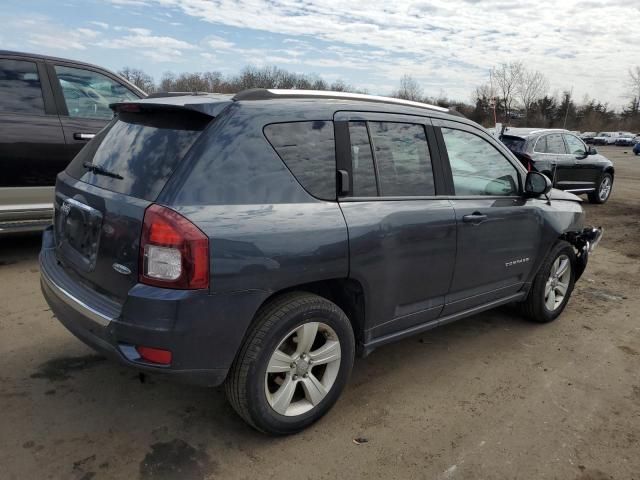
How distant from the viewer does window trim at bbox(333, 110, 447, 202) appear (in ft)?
9.41

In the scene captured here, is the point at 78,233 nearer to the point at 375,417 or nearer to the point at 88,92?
the point at 375,417

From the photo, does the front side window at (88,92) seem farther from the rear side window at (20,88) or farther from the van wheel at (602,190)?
the van wheel at (602,190)

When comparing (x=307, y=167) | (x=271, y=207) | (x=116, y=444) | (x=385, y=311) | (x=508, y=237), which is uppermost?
(x=307, y=167)

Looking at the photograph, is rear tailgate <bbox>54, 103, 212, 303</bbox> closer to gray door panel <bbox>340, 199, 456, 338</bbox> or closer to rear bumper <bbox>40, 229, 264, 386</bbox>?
rear bumper <bbox>40, 229, 264, 386</bbox>

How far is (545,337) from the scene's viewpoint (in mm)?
4316

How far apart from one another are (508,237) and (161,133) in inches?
102

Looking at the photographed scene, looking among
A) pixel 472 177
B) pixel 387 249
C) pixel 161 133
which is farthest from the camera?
pixel 472 177

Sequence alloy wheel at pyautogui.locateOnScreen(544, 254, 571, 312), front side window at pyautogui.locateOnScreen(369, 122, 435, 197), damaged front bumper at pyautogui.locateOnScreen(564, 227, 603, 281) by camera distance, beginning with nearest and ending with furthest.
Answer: front side window at pyautogui.locateOnScreen(369, 122, 435, 197) → alloy wheel at pyautogui.locateOnScreen(544, 254, 571, 312) → damaged front bumper at pyautogui.locateOnScreen(564, 227, 603, 281)

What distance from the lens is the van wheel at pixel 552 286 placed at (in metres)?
4.36

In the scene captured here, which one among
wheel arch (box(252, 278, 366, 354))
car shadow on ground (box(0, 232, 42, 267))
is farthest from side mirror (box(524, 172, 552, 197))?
car shadow on ground (box(0, 232, 42, 267))

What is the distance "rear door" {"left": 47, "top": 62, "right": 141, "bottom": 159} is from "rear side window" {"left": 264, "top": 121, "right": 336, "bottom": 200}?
321 centimetres

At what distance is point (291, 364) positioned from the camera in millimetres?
2691

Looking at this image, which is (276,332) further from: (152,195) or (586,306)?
(586,306)

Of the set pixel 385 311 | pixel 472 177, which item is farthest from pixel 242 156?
pixel 472 177
